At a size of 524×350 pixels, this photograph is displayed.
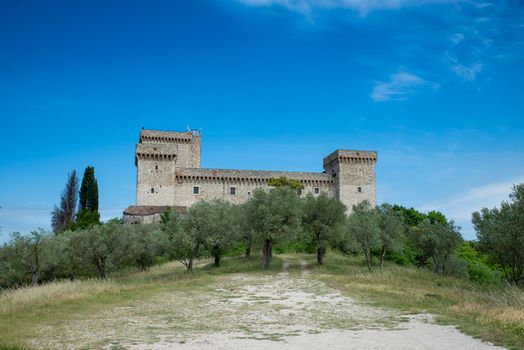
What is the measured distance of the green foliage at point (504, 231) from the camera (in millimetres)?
21062

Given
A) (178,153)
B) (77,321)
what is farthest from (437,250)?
(178,153)

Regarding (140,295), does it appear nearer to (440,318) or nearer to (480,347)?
(440,318)

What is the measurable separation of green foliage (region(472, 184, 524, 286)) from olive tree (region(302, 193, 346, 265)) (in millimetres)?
9967

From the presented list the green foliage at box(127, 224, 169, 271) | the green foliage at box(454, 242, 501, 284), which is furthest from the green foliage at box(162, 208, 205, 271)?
the green foliage at box(454, 242, 501, 284)

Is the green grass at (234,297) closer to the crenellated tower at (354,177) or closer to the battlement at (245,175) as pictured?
the battlement at (245,175)

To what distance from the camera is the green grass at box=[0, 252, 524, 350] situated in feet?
39.3

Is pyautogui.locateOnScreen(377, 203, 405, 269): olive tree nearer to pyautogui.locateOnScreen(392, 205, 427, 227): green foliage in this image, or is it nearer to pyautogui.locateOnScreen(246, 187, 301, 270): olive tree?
pyautogui.locateOnScreen(246, 187, 301, 270): olive tree

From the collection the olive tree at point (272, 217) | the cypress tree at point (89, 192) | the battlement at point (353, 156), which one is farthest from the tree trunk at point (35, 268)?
the battlement at point (353, 156)

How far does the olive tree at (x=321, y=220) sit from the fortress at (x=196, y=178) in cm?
2002

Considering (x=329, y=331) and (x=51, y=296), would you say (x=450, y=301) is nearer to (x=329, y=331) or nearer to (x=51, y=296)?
(x=329, y=331)

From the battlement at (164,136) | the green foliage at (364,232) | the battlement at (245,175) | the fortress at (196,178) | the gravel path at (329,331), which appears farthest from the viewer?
the battlement at (164,136)

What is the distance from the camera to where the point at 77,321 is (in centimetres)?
1427

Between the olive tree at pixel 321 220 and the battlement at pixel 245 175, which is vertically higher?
the battlement at pixel 245 175

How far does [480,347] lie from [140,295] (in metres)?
14.6
